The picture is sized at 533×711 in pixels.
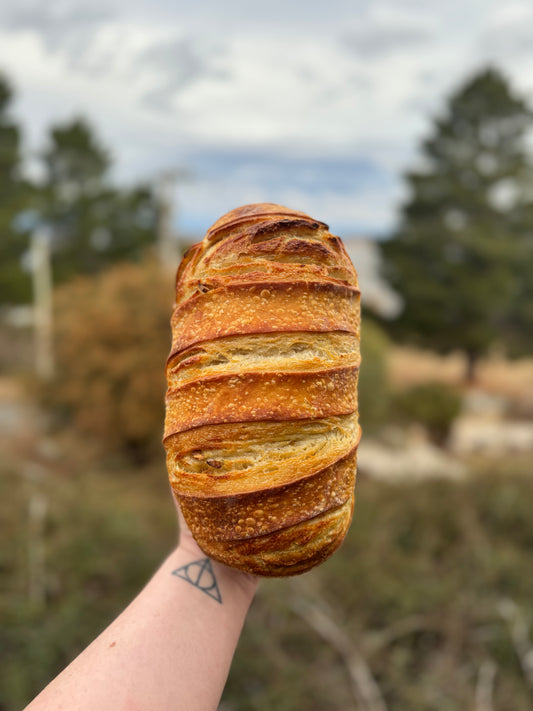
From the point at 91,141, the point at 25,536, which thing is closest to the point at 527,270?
the point at 91,141

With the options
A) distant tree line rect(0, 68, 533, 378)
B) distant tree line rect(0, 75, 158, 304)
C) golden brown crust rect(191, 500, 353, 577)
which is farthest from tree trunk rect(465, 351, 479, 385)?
golden brown crust rect(191, 500, 353, 577)

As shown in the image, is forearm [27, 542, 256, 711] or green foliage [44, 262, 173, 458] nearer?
forearm [27, 542, 256, 711]

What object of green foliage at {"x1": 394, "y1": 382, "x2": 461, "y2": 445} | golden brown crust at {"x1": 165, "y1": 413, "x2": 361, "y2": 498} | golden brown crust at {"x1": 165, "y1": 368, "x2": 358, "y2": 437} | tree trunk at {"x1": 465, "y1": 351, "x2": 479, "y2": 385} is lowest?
tree trunk at {"x1": 465, "y1": 351, "x2": 479, "y2": 385}

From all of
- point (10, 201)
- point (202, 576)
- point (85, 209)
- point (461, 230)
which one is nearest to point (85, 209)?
point (85, 209)

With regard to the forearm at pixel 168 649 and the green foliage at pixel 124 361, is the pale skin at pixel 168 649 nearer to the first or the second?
the forearm at pixel 168 649

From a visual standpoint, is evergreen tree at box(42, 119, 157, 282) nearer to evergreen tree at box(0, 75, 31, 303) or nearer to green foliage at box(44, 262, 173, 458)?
evergreen tree at box(0, 75, 31, 303)

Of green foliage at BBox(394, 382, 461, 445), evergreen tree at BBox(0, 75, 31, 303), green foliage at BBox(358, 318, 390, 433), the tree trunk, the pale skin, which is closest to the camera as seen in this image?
the pale skin

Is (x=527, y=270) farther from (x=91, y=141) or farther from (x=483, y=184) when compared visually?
(x=91, y=141)
